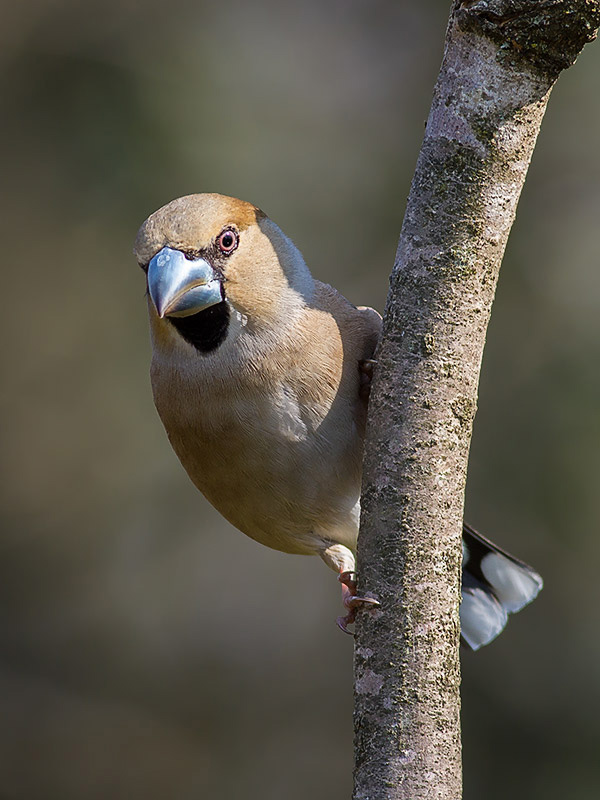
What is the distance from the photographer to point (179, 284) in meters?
2.76

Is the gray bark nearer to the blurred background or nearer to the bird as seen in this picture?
the bird

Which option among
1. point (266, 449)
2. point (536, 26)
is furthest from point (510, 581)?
point (536, 26)

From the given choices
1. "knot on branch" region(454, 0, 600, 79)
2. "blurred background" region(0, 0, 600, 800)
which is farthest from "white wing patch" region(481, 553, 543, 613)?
"blurred background" region(0, 0, 600, 800)

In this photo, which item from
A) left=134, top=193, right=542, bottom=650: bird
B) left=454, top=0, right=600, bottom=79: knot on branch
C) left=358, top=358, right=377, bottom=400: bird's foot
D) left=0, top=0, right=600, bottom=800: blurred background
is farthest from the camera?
left=0, top=0, right=600, bottom=800: blurred background

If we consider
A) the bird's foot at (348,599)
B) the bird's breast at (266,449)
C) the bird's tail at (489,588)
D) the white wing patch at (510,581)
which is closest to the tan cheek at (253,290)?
the bird's breast at (266,449)

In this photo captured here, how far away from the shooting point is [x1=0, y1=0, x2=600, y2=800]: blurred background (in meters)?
6.64

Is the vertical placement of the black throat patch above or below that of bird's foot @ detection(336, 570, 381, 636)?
above

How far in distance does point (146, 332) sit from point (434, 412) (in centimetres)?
528

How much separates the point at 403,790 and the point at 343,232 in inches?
211

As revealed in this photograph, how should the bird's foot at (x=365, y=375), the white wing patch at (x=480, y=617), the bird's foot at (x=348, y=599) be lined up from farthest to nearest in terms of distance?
the white wing patch at (x=480, y=617)
the bird's foot at (x=365, y=375)
the bird's foot at (x=348, y=599)

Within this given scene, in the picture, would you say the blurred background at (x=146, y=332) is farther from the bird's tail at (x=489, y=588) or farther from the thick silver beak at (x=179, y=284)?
the thick silver beak at (x=179, y=284)

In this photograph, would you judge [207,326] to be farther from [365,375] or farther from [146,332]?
[146,332]

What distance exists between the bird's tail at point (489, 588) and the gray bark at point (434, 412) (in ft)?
5.36

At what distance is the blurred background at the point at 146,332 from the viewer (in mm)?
A: 6637
